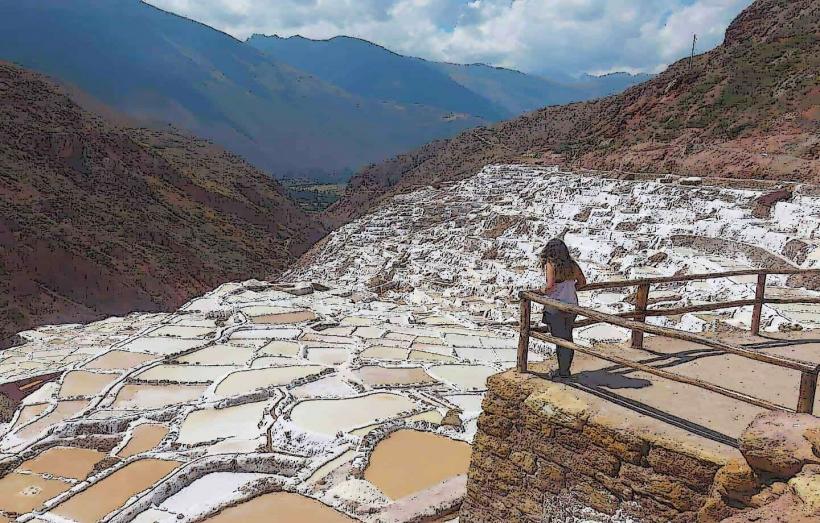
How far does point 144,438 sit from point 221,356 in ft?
8.58

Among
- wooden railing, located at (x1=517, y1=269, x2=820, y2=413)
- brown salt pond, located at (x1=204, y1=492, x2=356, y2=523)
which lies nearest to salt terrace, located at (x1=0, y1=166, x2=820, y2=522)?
brown salt pond, located at (x1=204, y1=492, x2=356, y2=523)

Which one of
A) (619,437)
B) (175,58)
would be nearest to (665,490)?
(619,437)

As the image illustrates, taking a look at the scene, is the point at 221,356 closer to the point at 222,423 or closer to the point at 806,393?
the point at 222,423

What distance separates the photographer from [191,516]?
4543 millimetres

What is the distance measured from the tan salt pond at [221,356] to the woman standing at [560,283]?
19.4 feet

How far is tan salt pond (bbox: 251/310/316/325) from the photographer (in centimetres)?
1130

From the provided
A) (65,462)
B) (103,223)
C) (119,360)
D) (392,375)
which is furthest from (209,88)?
(65,462)

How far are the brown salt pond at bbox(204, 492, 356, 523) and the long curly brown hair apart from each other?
232cm

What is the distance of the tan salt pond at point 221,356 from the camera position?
8688mm

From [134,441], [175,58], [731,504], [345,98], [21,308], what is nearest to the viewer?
[731,504]

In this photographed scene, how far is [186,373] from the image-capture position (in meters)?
8.25

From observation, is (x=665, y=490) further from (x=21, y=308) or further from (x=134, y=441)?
(x=21, y=308)

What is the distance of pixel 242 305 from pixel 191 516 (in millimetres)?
8456

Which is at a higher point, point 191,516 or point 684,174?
point 684,174
